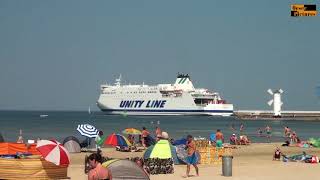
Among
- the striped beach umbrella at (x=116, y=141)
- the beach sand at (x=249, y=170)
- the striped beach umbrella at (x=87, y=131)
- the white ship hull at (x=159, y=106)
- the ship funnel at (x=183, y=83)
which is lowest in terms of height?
the beach sand at (x=249, y=170)

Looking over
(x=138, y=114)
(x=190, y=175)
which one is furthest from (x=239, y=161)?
(x=138, y=114)

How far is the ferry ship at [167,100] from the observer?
457ft

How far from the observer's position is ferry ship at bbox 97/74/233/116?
457 feet

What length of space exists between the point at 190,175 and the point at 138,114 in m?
127

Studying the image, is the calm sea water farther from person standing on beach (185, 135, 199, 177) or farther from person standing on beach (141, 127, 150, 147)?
person standing on beach (185, 135, 199, 177)

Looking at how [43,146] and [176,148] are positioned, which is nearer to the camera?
[43,146]

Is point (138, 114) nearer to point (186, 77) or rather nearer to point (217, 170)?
point (186, 77)

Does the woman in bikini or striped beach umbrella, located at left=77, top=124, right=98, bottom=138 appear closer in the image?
the woman in bikini

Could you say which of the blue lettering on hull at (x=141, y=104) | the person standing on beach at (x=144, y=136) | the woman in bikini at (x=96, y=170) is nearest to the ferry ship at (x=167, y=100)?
the blue lettering on hull at (x=141, y=104)

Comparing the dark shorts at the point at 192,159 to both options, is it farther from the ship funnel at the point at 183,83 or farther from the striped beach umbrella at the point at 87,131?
the ship funnel at the point at 183,83

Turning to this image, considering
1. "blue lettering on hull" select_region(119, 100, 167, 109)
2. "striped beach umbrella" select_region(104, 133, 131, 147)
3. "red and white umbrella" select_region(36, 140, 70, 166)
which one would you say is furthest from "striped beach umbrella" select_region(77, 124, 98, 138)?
"blue lettering on hull" select_region(119, 100, 167, 109)

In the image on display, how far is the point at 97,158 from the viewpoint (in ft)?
32.6

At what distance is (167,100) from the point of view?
141 m

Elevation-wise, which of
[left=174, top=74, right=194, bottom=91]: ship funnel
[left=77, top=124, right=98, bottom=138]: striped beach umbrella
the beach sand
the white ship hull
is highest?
[left=174, top=74, right=194, bottom=91]: ship funnel
